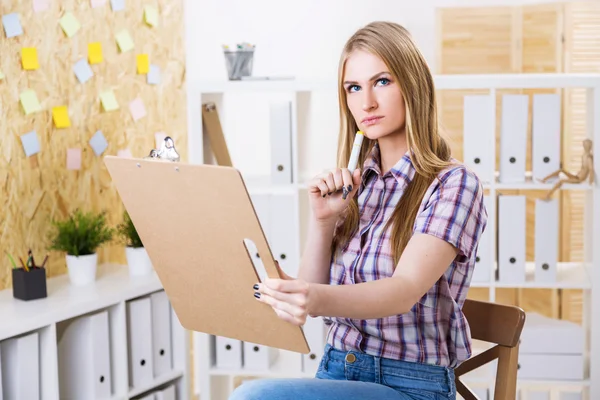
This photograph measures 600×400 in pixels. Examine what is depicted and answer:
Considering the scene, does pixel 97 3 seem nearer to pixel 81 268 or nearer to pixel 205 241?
pixel 81 268

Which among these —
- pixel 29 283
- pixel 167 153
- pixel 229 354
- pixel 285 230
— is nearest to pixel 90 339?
Answer: pixel 29 283

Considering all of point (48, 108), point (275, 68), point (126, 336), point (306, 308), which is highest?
point (275, 68)

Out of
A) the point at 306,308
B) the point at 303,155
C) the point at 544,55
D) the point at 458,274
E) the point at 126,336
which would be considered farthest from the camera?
the point at 544,55

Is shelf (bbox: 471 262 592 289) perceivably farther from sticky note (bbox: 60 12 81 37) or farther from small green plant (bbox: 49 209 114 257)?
sticky note (bbox: 60 12 81 37)

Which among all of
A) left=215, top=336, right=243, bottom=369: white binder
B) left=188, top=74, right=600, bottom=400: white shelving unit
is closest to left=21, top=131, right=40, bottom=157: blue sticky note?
left=188, top=74, right=600, bottom=400: white shelving unit

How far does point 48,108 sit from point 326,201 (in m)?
1.40

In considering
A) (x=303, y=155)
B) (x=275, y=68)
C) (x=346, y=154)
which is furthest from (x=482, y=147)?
(x=275, y=68)

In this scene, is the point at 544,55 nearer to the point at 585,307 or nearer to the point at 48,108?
the point at 585,307

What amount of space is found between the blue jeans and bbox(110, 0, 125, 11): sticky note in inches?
69.0

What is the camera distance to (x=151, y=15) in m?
3.13

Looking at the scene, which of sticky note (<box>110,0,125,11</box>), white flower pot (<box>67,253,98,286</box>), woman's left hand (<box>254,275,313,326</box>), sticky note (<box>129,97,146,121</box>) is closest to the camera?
woman's left hand (<box>254,275,313,326</box>)

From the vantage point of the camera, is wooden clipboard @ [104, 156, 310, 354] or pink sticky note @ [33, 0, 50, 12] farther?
pink sticky note @ [33, 0, 50, 12]

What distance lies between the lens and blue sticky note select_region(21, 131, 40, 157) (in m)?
2.58

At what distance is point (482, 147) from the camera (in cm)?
270
